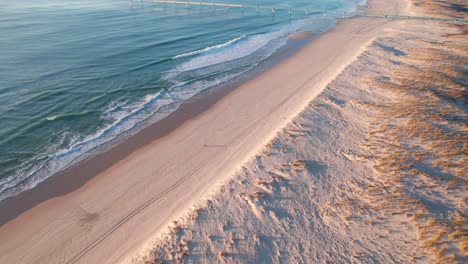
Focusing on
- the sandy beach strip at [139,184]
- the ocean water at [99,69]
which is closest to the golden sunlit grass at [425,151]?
the sandy beach strip at [139,184]

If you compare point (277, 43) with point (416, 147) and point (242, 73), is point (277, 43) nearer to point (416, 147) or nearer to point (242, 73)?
point (242, 73)

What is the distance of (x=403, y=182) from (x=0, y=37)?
42.3 metres

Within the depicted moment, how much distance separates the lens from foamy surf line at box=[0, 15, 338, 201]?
43.2ft

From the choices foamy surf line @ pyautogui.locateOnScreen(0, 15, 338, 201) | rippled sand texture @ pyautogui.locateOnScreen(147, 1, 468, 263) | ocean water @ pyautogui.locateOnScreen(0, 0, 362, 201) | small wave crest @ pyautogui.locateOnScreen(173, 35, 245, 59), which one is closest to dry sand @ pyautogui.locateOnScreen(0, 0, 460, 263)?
rippled sand texture @ pyautogui.locateOnScreen(147, 1, 468, 263)

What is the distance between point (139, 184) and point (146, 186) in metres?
0.39

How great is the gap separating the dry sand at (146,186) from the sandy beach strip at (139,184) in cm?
4

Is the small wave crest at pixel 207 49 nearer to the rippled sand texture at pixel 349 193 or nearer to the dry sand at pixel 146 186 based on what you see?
the dry sand at pixel 146 186

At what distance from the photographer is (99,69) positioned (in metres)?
24.7

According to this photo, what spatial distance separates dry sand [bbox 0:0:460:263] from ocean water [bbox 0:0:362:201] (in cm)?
212

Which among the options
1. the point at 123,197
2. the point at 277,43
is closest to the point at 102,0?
the point at 277,43

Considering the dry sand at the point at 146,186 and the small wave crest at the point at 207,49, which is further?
the small wave crest at the point at 207,49

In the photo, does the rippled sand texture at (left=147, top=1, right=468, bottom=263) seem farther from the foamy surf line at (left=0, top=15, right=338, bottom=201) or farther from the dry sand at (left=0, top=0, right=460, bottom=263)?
the foamy surf line at (left=0, top=15, right=338, bottom=201)

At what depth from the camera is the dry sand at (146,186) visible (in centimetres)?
974

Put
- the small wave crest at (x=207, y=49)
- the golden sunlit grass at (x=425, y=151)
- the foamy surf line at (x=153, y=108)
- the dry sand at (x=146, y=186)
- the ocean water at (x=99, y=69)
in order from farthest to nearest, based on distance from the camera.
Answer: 1. the small wave crest at (x=207, y=49)
2. the ocean water at (x=99, y=69)
3. the foamy surf line at (x=153, y=108)
4. the dry sand at (x=146, y=186)
5. the golden sunlit grass at (x=425, y=151)
